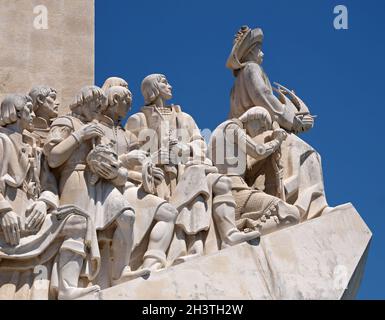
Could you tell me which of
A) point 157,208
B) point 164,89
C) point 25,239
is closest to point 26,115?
point 25,239

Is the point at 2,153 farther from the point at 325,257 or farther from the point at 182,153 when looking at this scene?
the point at 325,257

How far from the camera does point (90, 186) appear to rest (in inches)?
480

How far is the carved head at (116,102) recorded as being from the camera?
12.9 metres

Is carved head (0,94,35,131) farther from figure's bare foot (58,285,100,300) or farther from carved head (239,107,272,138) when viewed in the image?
carved head (239,107,272,138)

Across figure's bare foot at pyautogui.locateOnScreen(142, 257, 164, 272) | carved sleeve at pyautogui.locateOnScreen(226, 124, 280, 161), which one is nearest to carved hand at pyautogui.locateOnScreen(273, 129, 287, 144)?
carved sleeve at pyautogui.locateOnScreen(226, 124, 280, 161)

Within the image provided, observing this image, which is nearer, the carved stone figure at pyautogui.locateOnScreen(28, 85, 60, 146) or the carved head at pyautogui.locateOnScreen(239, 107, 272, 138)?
the carved stone figure at pyautogui.locateOnScreen(28, 85, 60, 146)

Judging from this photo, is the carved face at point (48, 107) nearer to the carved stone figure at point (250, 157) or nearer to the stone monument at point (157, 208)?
the stone monument at point (157, 208)

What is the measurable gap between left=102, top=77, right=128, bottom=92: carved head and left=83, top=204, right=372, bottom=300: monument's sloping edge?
2.12 meters

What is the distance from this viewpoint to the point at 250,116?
44.7ft

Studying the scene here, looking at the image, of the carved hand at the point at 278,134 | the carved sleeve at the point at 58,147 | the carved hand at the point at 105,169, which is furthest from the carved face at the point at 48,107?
the carved hand at the point at 278,134

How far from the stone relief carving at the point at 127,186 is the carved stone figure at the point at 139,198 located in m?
0.01

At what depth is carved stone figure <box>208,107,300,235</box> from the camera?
12844mm

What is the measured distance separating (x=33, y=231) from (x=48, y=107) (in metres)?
1.52
